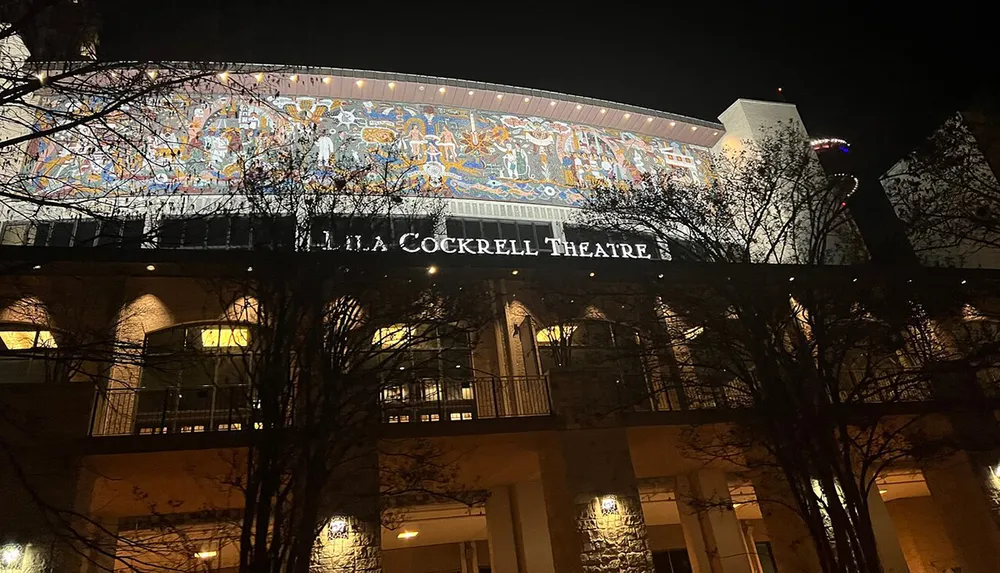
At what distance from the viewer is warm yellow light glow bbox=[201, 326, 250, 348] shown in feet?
51.4

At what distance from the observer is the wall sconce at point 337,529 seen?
471 inches

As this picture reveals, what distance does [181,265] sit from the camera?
13922 millimetres

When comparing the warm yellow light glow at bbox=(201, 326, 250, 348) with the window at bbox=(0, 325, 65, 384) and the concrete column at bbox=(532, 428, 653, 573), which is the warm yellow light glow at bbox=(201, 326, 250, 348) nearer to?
the window at bbox=(0, 325, 65, 384)

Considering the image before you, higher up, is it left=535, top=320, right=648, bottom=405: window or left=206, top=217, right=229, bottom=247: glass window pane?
left=206, top=217, right=229, bottom=247: glass window pane

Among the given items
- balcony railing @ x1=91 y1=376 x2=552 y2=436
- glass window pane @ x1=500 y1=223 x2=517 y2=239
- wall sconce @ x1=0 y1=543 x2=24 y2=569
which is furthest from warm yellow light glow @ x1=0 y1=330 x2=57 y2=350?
glass window pane @ x1=500 y1=223 x2=517 y2=239

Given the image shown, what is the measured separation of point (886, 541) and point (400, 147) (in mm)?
19498

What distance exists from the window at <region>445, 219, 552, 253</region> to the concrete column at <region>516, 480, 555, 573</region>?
27.5 ft

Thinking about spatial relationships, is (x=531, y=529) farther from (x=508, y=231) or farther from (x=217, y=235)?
(x=217, y=235)

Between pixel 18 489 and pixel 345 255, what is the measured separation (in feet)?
24.0

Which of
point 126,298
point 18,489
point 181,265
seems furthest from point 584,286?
point 18,489

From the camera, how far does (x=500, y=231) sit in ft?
71.8

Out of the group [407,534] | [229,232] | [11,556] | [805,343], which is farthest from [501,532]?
[11,556]

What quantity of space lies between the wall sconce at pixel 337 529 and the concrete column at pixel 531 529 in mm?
5517

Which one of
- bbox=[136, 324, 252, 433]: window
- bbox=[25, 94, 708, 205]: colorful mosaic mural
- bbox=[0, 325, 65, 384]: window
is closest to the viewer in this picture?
bbox=[0, 325, 65, 384]: window
